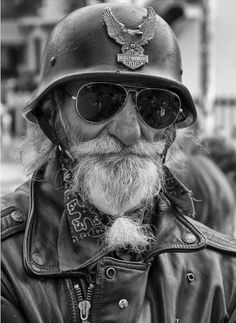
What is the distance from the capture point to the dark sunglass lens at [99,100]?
2.56 m

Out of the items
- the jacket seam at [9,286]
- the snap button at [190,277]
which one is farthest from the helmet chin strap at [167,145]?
the jacket seam at [9,286]

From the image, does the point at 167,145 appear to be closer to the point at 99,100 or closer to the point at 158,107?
the point at 158,107

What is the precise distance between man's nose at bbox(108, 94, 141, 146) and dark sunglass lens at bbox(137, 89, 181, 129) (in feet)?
0.11

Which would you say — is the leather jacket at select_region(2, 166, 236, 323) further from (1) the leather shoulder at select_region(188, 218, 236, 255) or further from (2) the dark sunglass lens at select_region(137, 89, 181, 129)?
(2) the dark sunglass lens at select_region(137, 89, 181, 129)

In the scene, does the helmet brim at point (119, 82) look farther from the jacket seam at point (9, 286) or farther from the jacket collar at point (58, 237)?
the jacket seam at point (9, 286)

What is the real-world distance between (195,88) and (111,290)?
19.3 m

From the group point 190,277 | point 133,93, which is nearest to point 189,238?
point 190,277

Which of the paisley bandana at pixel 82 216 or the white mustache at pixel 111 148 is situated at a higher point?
the white mustache at pixel 111 148

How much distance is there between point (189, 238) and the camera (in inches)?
101

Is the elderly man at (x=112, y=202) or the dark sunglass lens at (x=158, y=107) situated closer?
the elderly man at (x=112, y=202)

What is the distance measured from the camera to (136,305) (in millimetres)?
2387

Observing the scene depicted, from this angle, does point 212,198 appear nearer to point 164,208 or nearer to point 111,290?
point 164,208

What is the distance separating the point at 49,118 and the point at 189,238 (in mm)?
698

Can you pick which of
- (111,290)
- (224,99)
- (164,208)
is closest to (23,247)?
(111,290)
